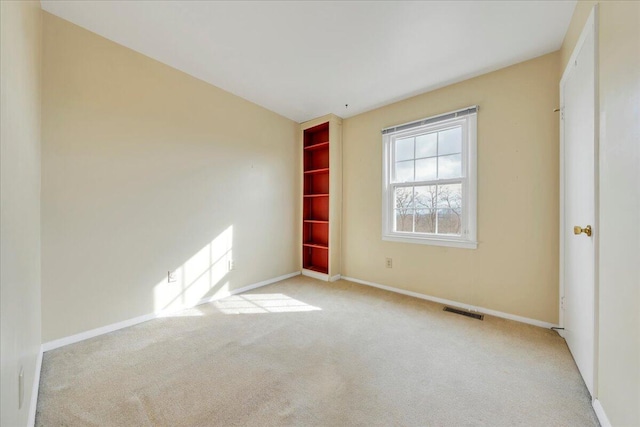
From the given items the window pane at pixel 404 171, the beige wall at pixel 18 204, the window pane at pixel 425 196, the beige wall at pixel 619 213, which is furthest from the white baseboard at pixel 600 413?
the beige wall at pixel 18 204

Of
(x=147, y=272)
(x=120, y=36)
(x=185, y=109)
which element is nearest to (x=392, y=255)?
(x=147, y=272)

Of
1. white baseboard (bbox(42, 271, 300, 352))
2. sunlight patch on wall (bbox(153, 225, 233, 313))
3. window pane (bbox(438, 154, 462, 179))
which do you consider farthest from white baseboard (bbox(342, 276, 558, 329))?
white baseboard (bbox(42, 271, 300, 352))

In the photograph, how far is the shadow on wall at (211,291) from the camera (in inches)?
100

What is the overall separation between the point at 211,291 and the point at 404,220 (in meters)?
2.57

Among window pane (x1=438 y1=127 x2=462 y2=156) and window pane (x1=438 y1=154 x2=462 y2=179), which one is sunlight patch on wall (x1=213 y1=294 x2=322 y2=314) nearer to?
window pane (x1=438 y1=154 x2=462 y2=179)

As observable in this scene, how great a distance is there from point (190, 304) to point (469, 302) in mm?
3063

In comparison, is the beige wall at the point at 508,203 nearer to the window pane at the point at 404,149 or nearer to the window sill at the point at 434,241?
the window sill at the point at 434,241

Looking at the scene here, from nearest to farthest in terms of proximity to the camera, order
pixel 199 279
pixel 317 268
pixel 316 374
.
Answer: pixel 316 374
pixel 199 279
pixel 317 268

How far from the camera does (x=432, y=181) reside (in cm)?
296

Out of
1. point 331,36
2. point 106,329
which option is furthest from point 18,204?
point 331,36

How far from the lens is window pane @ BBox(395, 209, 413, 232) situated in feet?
10.5

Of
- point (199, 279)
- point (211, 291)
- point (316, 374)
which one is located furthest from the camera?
point (211, 291)

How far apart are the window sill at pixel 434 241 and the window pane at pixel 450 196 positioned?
39 cm

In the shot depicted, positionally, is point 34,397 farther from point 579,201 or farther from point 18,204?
point 579,201
